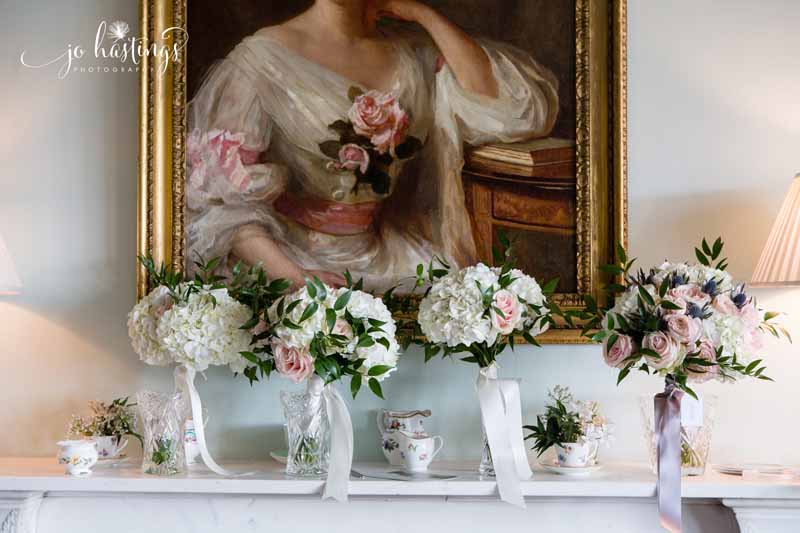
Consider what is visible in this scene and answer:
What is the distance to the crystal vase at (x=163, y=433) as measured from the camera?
6.36 ft

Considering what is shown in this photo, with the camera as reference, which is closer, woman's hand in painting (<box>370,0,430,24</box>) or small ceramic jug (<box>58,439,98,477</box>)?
small ceramic jug (<box>58,439,98,477</box>)

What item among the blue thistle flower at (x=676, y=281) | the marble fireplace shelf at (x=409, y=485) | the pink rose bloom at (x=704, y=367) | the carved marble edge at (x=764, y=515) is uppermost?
the blue thistle flower at (x=676, y=281)

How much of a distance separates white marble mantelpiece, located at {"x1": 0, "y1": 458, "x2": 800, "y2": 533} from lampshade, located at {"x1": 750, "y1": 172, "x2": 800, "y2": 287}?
47 centimetres

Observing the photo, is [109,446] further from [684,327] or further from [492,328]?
[684,327]

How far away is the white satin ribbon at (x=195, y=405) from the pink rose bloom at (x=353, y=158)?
0.66m

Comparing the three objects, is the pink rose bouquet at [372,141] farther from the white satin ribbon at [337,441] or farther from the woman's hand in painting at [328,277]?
the white satin ribbon at [337,441]

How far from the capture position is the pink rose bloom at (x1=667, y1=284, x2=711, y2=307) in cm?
178

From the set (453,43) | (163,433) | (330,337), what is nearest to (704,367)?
(330,337)

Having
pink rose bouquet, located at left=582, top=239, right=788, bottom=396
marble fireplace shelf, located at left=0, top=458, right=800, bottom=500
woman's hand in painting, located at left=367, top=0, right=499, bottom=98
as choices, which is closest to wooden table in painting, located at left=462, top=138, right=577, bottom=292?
woman's hand in painting, located at left=367, top=0, right=499, bottom=98

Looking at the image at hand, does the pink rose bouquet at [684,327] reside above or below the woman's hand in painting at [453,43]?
below

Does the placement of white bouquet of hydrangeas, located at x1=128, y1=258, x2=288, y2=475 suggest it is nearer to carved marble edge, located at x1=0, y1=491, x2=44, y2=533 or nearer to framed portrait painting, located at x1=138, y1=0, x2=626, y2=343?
framed portrait painting, located at x1=138, y1=0, x2=626, y2=343

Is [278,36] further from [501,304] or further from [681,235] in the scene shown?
[681,235]

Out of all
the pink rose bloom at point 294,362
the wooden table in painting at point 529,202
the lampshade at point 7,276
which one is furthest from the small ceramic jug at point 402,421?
the lampshade at point 7,276

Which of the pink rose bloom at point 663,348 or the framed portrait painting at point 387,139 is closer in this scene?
the pink rose bloom at point 663,348
